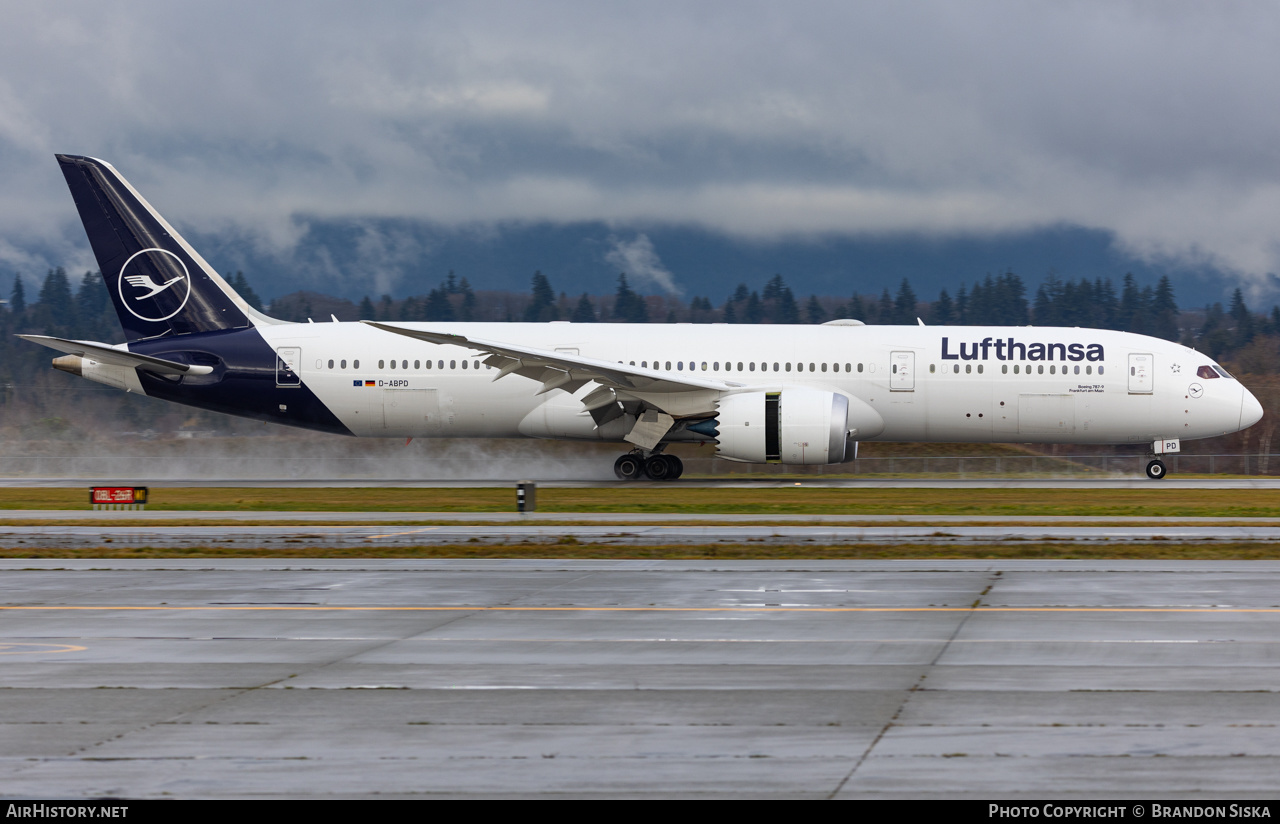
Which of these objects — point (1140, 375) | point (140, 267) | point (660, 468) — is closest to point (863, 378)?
point (660, 468)

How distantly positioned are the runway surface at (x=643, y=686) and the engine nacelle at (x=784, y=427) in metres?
15.5

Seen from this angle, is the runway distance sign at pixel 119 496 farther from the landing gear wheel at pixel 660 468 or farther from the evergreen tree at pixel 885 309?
the evergreen tree at pixel 885 309

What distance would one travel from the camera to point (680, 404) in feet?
109

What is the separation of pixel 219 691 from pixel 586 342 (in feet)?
87.6

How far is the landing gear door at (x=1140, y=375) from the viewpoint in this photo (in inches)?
1345

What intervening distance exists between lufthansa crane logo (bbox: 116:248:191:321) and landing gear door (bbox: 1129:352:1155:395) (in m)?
28.3

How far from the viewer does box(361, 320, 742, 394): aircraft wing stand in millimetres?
31266

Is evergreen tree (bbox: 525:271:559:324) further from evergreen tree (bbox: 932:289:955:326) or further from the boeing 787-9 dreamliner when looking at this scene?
the boeing 787-9 dreamliner

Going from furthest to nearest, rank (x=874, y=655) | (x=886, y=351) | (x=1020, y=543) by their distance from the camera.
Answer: (x=886, y=351) < (x=1020, y=543) < (x=874, y=655)

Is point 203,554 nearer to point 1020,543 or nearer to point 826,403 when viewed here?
point 1020,543

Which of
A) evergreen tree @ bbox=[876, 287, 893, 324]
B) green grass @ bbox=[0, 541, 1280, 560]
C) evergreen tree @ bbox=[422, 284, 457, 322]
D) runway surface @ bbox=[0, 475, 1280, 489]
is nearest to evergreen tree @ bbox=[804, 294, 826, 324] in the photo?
evergreen tree @ bbox=[876, 287, 893, 324]

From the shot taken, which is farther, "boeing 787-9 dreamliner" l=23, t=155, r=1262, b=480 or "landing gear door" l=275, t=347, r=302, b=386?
"landing gear door" l=275, t=347, r=302, b=386

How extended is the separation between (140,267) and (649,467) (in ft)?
55.5
